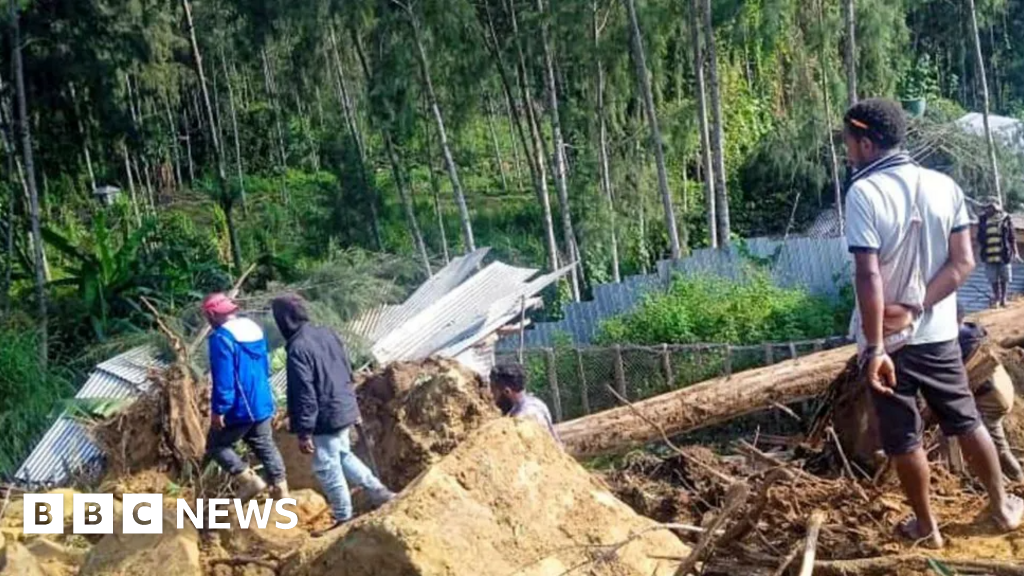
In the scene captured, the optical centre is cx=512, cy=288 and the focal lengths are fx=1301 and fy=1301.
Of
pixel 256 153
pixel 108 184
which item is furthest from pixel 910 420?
pixel 256 153

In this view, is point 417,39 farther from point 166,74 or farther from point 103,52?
point 166,74

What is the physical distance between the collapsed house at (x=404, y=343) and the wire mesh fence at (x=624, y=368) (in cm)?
175

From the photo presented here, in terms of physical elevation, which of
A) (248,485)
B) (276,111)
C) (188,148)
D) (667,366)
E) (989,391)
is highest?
(276,111)

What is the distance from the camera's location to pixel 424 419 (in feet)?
26.6

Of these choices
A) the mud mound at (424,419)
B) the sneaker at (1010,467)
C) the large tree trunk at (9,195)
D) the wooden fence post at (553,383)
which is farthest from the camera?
the large tree trunk at (9,195)

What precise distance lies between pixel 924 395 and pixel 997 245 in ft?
39.0

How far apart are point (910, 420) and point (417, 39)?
19649 mm

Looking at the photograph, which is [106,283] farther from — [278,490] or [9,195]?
[278,490]

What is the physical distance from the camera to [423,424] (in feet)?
26.6

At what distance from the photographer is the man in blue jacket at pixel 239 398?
691cm

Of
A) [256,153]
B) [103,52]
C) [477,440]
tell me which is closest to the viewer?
[477,440]

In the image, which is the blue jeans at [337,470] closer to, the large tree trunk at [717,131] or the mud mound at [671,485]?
the mud mound at [671,485]

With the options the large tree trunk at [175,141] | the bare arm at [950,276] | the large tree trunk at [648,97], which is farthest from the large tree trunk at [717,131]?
the large tree trunk at [175,141]

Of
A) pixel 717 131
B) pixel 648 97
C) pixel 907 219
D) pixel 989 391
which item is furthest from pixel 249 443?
pixel 648 97
